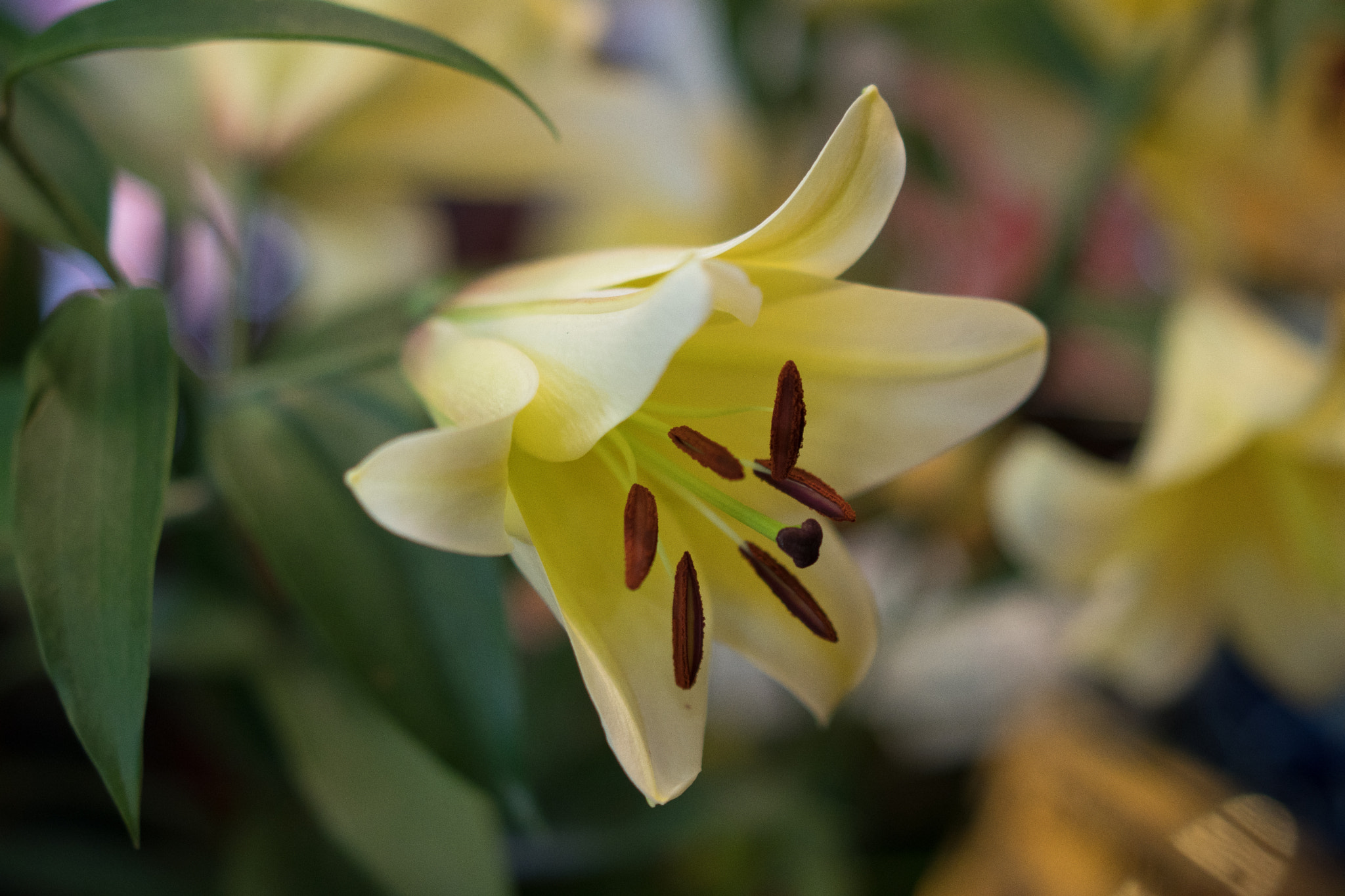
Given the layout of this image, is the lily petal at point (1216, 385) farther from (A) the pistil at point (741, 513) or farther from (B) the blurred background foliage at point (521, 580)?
(A) the pistil at point (741, 513)

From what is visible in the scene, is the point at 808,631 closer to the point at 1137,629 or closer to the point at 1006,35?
the point at 1137,629

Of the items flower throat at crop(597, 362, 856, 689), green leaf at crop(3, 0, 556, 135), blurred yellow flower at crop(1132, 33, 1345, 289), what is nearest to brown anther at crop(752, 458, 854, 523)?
flower throat at crop(597, 362, 856, 689)

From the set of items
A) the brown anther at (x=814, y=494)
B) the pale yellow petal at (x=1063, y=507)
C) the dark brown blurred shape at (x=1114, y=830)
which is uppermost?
the brown anther at (x=814, y=494)

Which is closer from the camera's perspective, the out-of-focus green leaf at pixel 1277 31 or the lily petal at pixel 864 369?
the lily petal at pixel 864 369

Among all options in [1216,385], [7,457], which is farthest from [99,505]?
[1216,385]

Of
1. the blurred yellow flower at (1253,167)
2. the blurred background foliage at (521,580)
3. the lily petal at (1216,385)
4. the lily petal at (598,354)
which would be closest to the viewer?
the lily petal at (598,354)

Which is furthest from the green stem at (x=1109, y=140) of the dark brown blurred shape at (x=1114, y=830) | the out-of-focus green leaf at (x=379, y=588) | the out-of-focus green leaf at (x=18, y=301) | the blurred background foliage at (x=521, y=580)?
the out-of-focus green leaf at (x=18, y=301)
